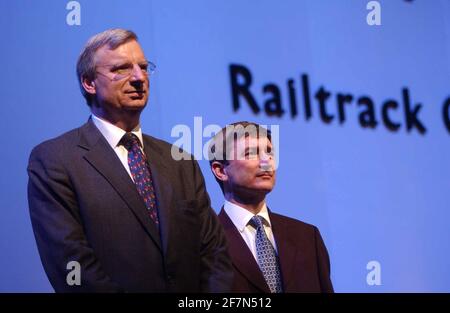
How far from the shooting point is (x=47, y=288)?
105 inches

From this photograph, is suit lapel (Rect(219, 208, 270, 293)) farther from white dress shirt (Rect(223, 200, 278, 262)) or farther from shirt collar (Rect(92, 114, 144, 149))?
shirt collar (Rect(92, 114, 144, 149))

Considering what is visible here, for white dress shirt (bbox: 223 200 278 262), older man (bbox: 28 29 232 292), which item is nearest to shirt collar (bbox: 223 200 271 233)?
white dress shirt (bbox: 223 200 278 262)

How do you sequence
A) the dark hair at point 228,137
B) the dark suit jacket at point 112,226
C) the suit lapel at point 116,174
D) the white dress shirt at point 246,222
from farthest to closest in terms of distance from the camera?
the dark hair at point 228,137 → the white dress shirt at point 246,222 → the suit lapel at point 116,174 → the dark suit jacket at point 112,226

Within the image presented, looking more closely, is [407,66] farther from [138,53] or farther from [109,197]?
[109,197]

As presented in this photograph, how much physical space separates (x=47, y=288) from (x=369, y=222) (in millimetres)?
1405

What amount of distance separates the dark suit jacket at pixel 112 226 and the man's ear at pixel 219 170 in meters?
0.37

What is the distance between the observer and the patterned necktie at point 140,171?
2433 mm

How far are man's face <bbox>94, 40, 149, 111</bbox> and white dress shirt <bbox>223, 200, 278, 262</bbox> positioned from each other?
57 cm

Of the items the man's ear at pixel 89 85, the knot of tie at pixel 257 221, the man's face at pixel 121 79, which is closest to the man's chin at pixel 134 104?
the man's face at pixel 121 79

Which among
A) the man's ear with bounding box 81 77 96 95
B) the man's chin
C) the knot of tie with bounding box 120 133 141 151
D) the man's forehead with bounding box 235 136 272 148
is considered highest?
the man's ear with bounding box 81 77 96 95

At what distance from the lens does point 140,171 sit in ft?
8.12

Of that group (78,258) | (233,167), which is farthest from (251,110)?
(78,258)

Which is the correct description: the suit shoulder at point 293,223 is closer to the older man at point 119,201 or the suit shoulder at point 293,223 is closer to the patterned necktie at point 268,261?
the patterned necktie at point 268,261

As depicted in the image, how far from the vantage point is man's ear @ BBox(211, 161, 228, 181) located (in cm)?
289
